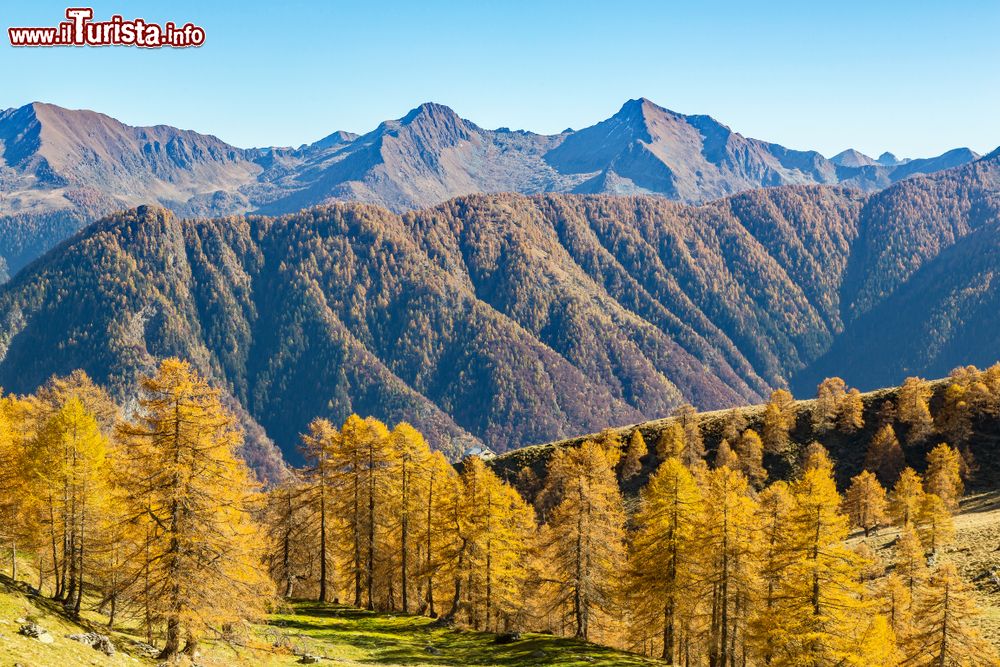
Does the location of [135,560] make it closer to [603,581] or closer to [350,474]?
[350,474]

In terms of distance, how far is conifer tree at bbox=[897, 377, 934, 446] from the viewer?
128 metres

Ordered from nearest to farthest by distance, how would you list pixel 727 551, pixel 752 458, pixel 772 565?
pixel 772 565
pixel 727 551
pixel 752 458

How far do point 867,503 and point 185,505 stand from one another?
100543 millimetres

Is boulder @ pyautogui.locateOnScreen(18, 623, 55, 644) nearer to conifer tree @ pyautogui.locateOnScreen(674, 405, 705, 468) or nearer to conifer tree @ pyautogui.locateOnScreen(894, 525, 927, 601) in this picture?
conifer tree @ pyautogui.locateOnScreen(894, 525, 927, 601)

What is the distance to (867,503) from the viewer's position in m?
103

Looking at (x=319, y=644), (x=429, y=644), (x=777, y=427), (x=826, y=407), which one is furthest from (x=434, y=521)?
(x=826, y=407)

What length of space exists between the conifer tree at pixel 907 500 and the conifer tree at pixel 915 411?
40506mm

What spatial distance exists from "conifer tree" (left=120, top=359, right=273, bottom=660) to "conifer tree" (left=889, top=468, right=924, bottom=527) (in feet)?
286

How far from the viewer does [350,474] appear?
59.9 meters

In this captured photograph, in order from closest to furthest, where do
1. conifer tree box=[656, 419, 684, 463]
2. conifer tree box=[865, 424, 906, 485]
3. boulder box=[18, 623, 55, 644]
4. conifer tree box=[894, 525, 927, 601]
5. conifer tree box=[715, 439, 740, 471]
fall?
boulder box=[18, 623, 55, 644], conifer tree box=[894, 525, 927, 601], conifer tree box=[865, 424, 906, 485], conifer tree box=[715, 439, 740, 471], conifer tree box=[656, 419, 684, 463]

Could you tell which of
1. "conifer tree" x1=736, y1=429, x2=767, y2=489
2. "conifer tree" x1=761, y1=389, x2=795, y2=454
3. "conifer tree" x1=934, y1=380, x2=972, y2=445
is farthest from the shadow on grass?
"conifer tree" x1=934, y1=380, x2=972, y2=445

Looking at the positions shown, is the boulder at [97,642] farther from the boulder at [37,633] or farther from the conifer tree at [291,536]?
the conifer tree at [291,536]

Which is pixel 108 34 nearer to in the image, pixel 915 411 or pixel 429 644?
pixel 429 644

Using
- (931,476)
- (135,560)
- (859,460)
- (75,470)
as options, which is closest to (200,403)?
(135,560)
